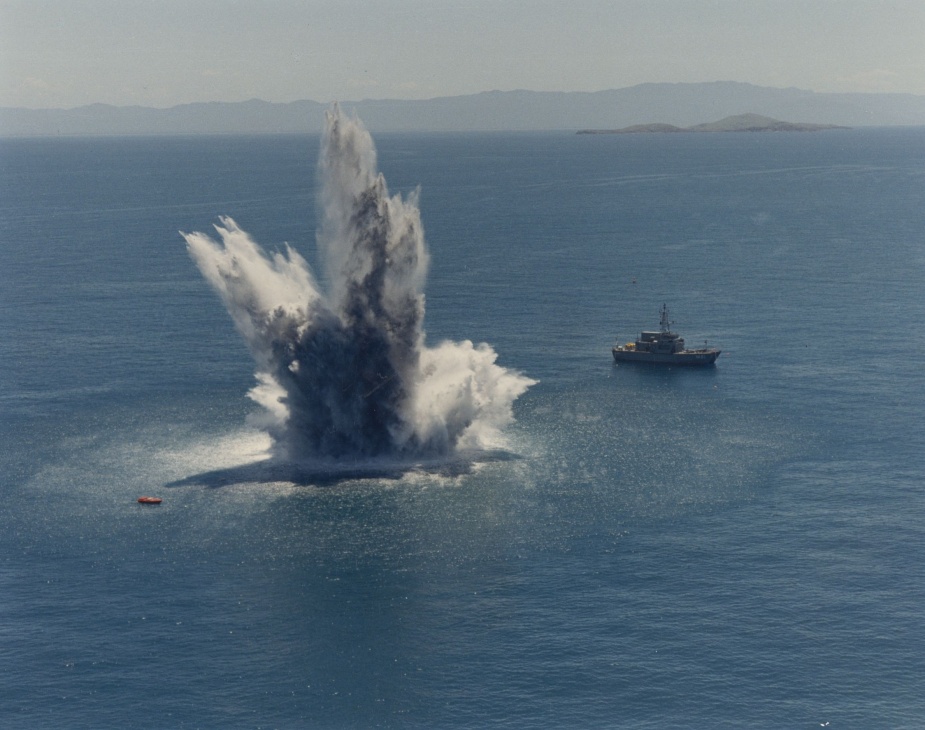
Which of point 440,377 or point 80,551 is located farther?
point 440,377

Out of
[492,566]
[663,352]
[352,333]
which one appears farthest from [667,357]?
[492,566]

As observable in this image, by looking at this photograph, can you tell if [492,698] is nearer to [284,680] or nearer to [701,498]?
[284,680]

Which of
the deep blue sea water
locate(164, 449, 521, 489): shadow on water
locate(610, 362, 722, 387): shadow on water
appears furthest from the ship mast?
locate(164, 449, 521, 489): shadow on water

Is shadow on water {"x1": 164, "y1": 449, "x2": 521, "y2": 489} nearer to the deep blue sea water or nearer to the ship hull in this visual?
the deep blue sea water

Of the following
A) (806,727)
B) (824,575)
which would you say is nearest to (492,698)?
(806,727)

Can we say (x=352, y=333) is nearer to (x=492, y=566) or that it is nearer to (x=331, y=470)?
(x=331, y=470)

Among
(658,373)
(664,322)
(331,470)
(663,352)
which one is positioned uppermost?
(664,322)

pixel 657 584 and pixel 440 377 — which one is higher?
pixel 440 377
